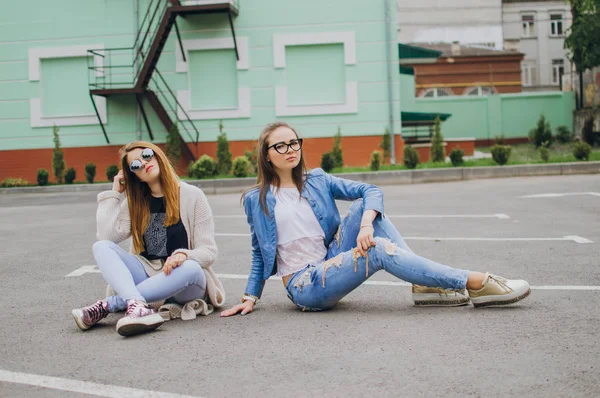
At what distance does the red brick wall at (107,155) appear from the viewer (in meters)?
22.2

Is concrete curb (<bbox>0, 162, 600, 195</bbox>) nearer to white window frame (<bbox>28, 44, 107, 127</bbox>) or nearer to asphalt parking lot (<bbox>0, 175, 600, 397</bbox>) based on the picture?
white window frame (<bbox>28, 44, 107, 127</bbox>)

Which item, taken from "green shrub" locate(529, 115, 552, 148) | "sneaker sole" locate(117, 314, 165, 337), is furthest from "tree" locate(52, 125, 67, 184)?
"green shrub" locate(529, 115, 552, 148)

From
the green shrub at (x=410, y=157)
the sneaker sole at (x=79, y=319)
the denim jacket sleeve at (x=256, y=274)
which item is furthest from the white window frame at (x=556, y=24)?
the sneaker sole at (x=79, y=319)

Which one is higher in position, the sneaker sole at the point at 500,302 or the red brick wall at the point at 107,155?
the red brick wall at the point at 107,155

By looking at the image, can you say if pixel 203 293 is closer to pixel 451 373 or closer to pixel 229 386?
pixel 229 386

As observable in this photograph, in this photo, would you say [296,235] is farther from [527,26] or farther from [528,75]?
[527,26]

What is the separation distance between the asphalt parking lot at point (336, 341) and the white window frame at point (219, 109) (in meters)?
14.9

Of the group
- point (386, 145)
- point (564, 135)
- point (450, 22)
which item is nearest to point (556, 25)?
point (450, 22)

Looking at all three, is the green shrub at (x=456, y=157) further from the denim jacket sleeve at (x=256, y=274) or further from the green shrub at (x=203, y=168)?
the denim jacket sleeve at (x=256, y=274)

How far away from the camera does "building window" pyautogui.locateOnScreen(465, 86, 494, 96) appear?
1759 inches

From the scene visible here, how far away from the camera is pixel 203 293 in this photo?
494 cm

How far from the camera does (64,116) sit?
2284 cm

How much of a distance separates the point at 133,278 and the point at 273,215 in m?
1.04

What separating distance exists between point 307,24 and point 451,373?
65.0 ft
